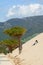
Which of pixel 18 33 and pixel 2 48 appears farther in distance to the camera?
pixel 2 48

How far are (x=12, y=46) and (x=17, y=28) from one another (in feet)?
62.6

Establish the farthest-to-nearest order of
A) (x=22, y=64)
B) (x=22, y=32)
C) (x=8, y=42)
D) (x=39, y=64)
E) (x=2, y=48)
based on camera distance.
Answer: (x=2, y=48) < (x=8, y=42) < (x=22, y=32) < (x=22, y=64) < (x=39, y=64)

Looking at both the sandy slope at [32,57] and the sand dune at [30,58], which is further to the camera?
the sand dune at [30,58]

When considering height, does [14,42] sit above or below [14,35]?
above

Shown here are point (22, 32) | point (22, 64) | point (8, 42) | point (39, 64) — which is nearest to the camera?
point (39, 64)

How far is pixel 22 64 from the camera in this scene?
27.0 metres

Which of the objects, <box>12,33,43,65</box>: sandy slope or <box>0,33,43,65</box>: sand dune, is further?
<box>0,33,43,65</box>: sand dune

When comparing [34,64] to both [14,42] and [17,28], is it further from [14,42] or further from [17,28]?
[14,42]

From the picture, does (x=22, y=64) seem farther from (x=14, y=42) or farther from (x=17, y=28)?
(x=14, y=42)

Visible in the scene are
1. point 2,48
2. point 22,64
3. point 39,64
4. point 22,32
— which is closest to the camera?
point 39,64

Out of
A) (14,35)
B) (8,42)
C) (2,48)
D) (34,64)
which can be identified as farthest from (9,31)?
(2,48)

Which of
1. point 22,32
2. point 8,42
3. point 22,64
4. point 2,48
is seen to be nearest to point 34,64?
point 22,64

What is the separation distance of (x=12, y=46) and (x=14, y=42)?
1.58m

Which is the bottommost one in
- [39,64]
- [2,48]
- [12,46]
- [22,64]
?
[39,64]
